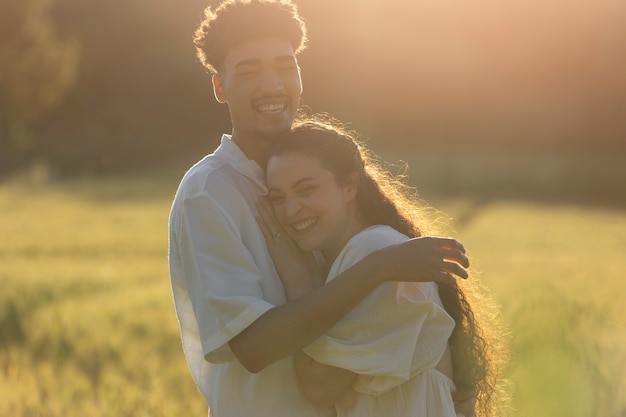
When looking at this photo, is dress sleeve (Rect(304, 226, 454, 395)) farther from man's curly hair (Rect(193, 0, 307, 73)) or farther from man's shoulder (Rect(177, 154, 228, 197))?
man's curly hair (Rect(193, 0, 307, 73))

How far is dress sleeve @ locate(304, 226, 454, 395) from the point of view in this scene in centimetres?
293

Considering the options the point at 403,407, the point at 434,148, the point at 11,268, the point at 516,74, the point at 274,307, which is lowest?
the point at 434,148

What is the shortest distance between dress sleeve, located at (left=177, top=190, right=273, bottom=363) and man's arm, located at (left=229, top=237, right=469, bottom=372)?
79mm

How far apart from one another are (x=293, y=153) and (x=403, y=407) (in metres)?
0.82

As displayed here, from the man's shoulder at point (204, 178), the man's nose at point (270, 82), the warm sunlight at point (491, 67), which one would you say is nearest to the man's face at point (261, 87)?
the man's nose at point (270, 82)

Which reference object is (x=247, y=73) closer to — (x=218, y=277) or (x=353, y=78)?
(x=218, y=277)

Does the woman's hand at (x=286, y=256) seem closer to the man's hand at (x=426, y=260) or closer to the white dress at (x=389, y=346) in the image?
the white dress at (x=389, y=346)

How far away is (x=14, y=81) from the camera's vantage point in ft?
122

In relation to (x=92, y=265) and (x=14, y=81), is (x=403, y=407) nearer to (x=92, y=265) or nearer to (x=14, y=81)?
(x=92, y=265)

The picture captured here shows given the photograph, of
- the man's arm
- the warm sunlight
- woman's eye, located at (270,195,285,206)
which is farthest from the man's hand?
the warm sunlight

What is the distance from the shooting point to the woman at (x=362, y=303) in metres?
2.97

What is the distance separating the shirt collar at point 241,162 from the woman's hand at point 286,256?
0.09 meters

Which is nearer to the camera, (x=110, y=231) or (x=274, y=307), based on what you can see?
(x=274, y=307)

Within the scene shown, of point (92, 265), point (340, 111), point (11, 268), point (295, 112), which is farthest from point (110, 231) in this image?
point (340, 111)
